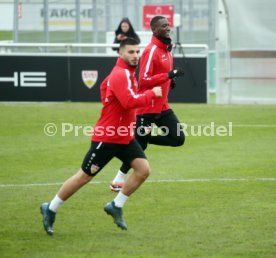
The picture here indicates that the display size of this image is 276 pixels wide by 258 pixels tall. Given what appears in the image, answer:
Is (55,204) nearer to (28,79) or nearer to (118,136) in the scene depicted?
(118,136)

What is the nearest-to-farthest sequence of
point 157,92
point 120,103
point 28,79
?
point 157,92, point 120,103, point 28,79

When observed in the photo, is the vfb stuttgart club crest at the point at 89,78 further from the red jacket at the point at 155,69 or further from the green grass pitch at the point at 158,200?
the red jacket at the point at 155,69

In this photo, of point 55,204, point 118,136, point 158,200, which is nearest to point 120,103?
point 118,136

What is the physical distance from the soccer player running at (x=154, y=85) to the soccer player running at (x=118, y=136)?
236 centimetres

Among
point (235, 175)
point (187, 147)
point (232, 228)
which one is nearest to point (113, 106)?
point (232, 228)

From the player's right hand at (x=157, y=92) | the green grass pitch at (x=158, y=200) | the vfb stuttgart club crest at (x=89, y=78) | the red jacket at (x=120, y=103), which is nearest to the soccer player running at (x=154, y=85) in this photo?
the green grass pitch at (x=158, y=200)

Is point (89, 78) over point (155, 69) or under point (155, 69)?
under

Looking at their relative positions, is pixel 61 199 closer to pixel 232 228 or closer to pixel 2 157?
pixel 232 228

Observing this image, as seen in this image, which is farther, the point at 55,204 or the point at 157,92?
the point at 55,204

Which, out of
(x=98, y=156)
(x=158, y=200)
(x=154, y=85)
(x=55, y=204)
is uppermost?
(x=154, y=85)

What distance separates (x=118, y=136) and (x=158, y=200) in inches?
79.6

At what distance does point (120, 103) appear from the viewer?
31.0 ft

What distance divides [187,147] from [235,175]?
11.6ft

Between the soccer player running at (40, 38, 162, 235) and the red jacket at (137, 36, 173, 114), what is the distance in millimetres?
2379
